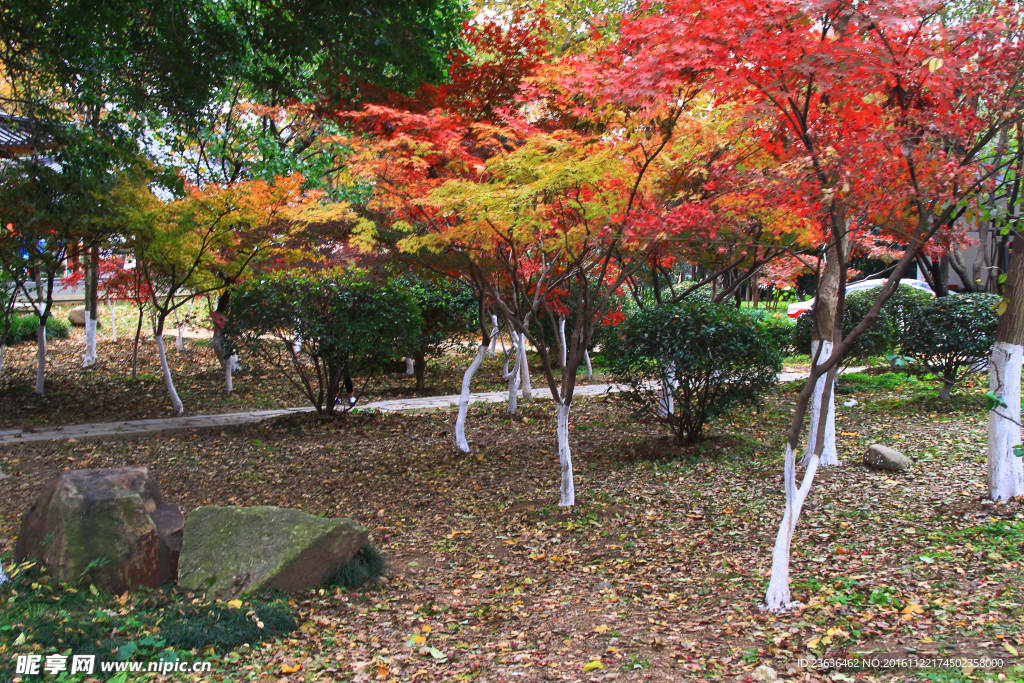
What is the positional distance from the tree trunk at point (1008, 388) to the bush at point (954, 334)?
405 centimetres

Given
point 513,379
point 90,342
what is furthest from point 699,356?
point 90,342

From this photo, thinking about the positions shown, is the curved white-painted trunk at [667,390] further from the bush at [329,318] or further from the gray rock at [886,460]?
the bush at [329,318]

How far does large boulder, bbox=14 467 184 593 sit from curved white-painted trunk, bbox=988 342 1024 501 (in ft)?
17.4

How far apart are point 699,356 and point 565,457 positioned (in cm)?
178

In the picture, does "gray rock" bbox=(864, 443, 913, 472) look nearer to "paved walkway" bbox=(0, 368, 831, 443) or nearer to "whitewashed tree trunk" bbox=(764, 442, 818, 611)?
"paved walkway" bbox=(0, 368, 831, 443)

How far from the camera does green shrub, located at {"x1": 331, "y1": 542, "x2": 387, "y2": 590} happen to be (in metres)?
4.15

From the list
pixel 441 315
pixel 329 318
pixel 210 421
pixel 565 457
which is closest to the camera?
pixel 565 457

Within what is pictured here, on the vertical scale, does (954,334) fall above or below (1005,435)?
above

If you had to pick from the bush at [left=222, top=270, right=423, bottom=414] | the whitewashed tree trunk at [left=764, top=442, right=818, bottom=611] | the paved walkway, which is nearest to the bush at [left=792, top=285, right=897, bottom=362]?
the paved walkway

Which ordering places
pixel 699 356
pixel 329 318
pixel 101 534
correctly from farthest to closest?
1. pixel 329 318
2. pixel 699 356
3. pixel 101 534

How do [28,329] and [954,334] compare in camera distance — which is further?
[28,329]

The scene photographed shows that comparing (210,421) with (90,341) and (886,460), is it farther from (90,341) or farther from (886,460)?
(886,460)

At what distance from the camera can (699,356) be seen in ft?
20.9

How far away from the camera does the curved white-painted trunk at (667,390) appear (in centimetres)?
657
